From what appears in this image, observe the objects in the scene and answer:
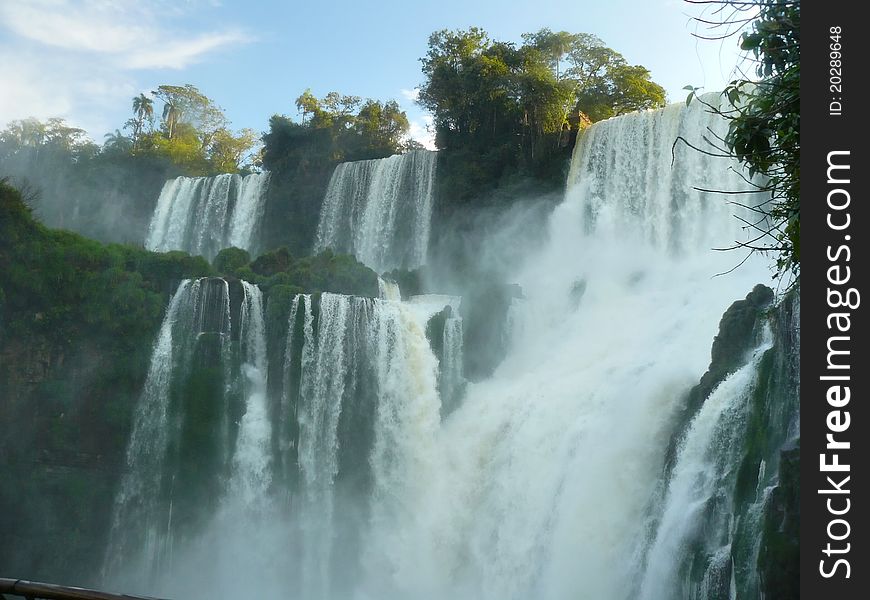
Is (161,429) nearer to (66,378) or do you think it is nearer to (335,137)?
(66,378)

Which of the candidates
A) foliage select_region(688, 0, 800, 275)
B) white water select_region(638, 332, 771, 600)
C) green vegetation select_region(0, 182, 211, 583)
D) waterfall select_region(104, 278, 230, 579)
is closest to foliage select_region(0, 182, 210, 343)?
green vegetation select_region(0, 182, 211, 583)

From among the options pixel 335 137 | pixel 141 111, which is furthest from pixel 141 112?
pixel 335 137

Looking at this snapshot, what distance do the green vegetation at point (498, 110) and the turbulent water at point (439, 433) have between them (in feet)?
15.7

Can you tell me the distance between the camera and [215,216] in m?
29.5

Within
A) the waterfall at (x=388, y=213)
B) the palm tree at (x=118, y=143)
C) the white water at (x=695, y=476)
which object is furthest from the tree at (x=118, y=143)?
the white water at (x=695, y=476)

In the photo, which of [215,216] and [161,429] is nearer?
[161,429]

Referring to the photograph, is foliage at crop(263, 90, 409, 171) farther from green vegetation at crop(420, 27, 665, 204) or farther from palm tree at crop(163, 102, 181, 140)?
palm tree at crop(163, 102, 181, 140)

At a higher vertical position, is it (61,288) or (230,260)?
(230,260)

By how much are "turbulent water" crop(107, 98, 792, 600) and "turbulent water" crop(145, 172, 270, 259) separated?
10.6 metres

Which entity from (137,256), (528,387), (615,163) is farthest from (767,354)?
(137,256)

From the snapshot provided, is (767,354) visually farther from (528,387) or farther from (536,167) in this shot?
(536,167)

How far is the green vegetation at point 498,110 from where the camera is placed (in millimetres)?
25531

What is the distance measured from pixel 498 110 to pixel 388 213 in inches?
194

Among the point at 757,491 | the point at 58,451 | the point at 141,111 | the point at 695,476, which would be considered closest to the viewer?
the point at 757,491
